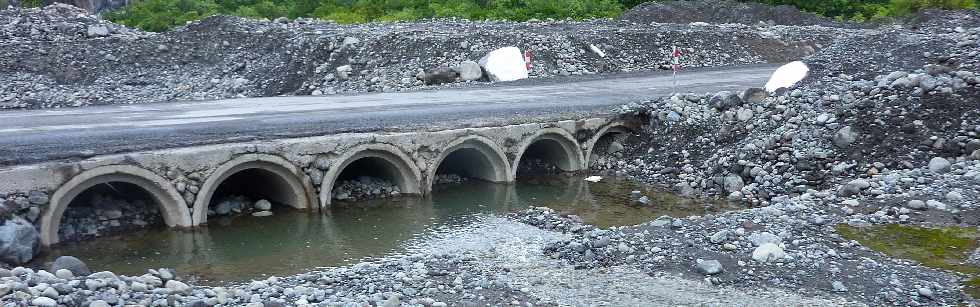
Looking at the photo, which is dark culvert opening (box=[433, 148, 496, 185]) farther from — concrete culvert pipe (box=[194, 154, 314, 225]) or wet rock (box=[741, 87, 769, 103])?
wet rock (box=[741, 87, 769, 103])

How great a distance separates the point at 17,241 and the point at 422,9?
28844 mm

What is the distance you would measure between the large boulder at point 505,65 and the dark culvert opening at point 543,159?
5.17m

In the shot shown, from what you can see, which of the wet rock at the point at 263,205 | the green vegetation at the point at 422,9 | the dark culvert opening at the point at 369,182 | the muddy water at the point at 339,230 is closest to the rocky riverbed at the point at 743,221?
the dark culvert opening at the point at 369,182

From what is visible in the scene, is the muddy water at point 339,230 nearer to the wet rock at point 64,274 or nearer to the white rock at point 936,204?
the wet rock at point 64,274

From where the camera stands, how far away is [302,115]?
60.8ft

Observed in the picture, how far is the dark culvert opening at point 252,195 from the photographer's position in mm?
16750

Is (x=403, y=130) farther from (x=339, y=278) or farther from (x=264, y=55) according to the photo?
(x=264, y=55)

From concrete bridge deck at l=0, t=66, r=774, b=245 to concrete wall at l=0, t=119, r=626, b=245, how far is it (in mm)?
19

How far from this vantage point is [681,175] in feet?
59.7

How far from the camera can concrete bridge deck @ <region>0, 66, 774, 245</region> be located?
46.3 ft

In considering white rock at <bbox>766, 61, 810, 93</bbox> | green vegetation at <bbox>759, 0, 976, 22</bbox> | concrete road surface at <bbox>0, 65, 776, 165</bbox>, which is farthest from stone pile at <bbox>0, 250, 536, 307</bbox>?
green vegetation at <bbox>759, 0, 976, 22</bbox>

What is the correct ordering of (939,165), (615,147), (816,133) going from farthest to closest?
(615,147), (816,133), (939,165)

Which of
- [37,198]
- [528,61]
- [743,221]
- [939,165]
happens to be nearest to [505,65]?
[528,61]

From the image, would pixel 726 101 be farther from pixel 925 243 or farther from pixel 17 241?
pixel 17 241
